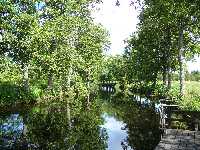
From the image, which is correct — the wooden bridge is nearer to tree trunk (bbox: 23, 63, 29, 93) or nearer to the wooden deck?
the wooden deck

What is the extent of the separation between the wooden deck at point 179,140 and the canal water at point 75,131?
3165mm

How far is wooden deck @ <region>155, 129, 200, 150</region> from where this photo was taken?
19850mm

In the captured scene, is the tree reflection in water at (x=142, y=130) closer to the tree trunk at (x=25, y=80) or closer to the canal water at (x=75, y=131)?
the canal water at (x=75, y=131)

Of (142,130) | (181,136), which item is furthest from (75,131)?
(181,136)

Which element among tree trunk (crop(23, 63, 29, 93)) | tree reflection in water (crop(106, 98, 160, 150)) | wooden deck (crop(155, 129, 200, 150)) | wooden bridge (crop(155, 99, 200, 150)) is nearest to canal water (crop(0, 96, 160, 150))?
tree reflection in water (crop(106, 98, 160, 150))

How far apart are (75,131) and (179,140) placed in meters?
11.7

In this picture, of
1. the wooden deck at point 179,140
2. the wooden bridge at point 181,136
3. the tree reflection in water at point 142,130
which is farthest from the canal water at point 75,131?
the wooden deck at point 179,140

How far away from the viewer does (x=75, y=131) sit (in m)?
31.3

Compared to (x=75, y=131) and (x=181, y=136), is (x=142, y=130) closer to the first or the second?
(x=75, y=131)

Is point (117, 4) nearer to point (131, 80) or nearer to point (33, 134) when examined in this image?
point (33, 134)

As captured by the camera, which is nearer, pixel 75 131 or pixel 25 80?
pixel 75 131

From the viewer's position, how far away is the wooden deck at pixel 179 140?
19.9 meters

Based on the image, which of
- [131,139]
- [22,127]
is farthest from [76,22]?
[131,139]

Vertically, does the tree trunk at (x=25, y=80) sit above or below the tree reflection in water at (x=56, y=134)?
above
